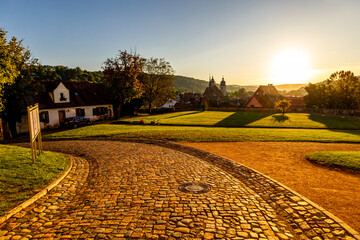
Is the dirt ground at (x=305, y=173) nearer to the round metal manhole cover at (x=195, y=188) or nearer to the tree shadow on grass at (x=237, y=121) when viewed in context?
the round metal manhole cover at (x=195, y=188)

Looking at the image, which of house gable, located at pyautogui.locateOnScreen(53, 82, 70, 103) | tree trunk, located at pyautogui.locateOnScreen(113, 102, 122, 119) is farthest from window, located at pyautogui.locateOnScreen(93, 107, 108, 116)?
house gable, located at pyautogui.locateOnScreen(53, 82, 70, 103)

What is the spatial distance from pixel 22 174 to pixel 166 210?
6512 mm

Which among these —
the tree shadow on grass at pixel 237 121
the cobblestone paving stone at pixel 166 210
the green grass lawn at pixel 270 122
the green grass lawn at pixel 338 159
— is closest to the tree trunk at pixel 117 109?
the green grass lawn at pixel 270 122

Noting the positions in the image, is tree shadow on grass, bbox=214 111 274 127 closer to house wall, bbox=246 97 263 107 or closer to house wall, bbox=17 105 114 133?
house wall, bbox=246 97 263 107

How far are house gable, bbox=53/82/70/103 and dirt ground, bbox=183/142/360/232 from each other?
2677cm

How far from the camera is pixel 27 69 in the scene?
25.8m

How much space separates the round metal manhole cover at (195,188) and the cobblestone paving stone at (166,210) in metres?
0.24

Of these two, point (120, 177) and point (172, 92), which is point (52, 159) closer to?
point (120, 177)

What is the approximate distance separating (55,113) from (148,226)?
3175 centimetres

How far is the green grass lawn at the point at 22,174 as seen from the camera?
21.9 ft

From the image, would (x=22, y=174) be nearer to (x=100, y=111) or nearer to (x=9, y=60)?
(x=9, y=60)

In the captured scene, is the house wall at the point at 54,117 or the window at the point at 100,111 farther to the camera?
the window at the point at 100,111

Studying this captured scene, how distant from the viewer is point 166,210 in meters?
6.12

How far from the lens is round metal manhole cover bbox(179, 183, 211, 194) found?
24.6 feet
